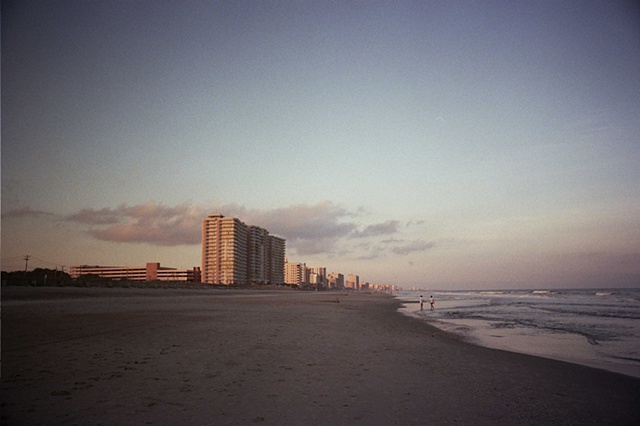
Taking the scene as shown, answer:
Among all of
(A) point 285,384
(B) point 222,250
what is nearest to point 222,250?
(B) point 222,250

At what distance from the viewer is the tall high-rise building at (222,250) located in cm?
17512

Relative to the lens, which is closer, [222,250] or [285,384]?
[285,384]

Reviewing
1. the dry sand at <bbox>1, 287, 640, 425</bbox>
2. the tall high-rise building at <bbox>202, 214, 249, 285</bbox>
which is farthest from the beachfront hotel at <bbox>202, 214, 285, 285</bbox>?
the dry sand at <bbox>1, 287, 640, 425</bbox>

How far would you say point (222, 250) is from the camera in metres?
179

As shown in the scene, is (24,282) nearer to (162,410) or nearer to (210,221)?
(162,410)

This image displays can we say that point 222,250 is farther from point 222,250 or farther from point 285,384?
point 285,384

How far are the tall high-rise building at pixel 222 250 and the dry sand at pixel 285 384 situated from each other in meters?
170

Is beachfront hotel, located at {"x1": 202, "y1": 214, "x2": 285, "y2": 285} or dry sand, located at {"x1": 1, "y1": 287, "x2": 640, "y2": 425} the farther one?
beachfront hotel, located at {"x1": 202, "y1": 214, "x2": 285, "y2": 285}

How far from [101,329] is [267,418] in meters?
10.6

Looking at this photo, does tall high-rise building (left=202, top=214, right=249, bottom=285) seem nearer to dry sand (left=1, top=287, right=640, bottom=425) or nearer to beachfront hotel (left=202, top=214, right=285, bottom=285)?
beachfront hotel (left=202, top=214, right=285, bottom=285)

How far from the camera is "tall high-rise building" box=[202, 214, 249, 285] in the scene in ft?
575

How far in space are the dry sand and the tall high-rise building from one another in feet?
558


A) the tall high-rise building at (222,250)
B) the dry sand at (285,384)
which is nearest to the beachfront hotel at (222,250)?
the tall high-rise building at (222,250)

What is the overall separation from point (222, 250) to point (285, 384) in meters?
181
